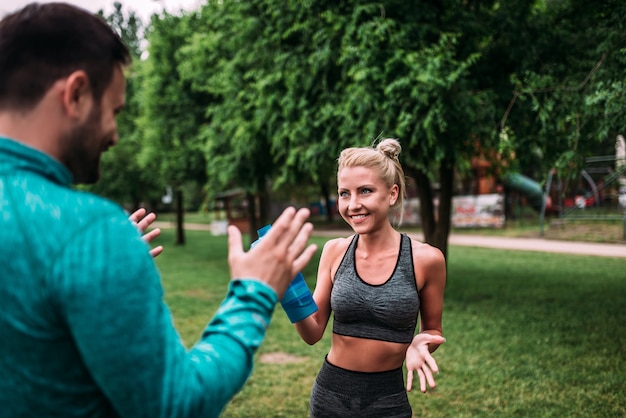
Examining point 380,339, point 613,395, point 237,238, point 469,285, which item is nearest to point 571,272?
point 469,285

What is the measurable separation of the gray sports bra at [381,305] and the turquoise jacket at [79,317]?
1.57 meters

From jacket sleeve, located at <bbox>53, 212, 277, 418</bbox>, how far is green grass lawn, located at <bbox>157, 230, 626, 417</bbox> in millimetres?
Answer: 4263

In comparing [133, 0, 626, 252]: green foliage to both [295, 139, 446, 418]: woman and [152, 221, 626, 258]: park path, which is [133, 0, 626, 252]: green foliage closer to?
[295, 139, 446, 418]: woman

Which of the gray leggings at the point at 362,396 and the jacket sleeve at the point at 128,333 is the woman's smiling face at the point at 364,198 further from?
the jacket sleeve at the point at 128,333

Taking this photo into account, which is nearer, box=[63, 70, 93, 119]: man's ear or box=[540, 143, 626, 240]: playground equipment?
box=[63, 70, 93, 119]: man's ear

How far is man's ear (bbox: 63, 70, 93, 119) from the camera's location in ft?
3.73

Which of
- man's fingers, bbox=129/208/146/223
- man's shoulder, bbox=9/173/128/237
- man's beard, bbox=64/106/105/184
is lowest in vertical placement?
man's fingers, bbox=129/208/146/223

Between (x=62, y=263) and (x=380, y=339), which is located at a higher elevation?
(x=62, y=263)

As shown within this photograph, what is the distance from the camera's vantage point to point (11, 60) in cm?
112

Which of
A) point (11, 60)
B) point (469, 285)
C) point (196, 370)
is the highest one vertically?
point (11, 60)

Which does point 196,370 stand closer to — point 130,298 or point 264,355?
point 130,298

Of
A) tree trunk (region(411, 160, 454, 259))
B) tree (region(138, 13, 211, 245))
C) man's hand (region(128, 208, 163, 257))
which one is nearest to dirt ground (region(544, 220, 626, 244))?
tree trunk (region(411, 160, 454, 259))

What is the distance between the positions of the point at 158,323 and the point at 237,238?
348mm

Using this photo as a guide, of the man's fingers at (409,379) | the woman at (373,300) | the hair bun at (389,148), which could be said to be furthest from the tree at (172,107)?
the man's fingers at (409,379)
